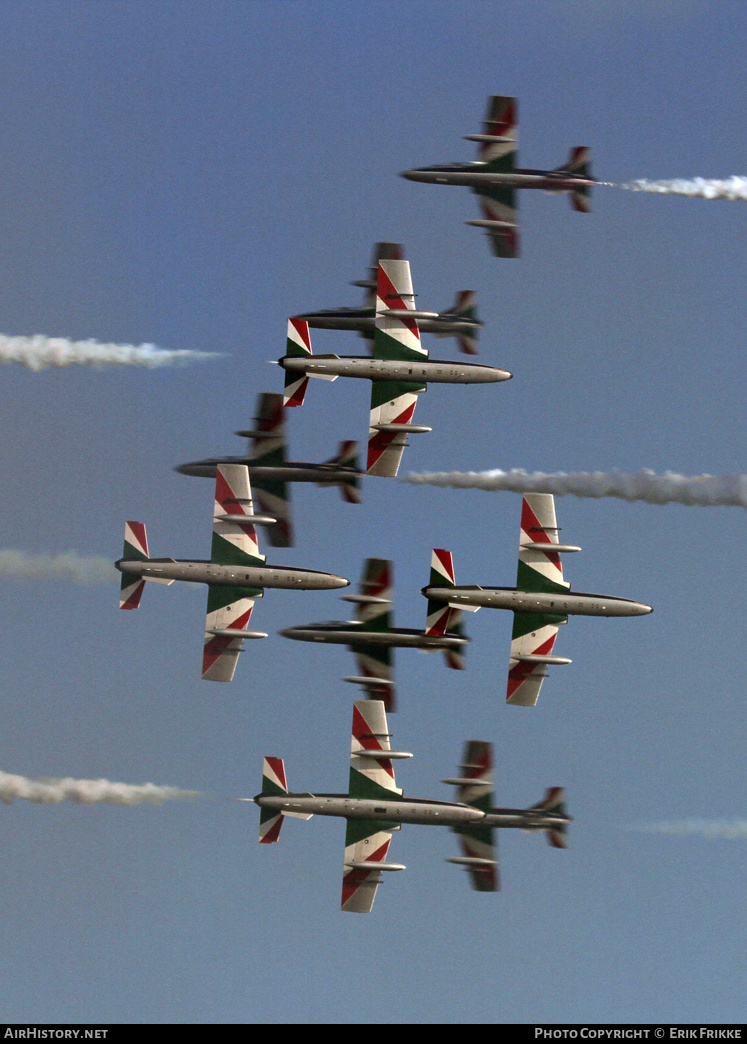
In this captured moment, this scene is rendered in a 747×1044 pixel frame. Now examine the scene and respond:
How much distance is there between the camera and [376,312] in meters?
85.7

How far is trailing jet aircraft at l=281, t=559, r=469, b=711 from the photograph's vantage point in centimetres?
8394

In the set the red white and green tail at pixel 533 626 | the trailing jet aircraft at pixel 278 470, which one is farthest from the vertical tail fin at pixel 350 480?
the red white and green tail at pixel 533 626

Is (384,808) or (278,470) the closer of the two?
(384,808)

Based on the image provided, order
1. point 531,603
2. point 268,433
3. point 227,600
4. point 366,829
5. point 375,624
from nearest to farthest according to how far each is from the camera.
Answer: point 531,603
point 227,600
point 366,829
point 375,624
point 268,433

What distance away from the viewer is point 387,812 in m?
83.2

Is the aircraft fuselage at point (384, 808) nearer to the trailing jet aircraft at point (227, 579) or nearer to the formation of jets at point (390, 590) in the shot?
the formation of jets at point (390, 590)

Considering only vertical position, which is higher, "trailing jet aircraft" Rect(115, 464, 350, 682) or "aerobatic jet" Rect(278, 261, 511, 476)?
"aerobatic jet" Rect(278, 261, 511, 476)

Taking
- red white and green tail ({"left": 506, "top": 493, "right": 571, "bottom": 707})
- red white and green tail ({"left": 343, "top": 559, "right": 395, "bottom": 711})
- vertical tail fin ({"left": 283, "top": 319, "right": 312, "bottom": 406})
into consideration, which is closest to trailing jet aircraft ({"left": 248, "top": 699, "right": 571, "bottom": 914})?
red white and green tail ({"left": 343, "top": 559, "right": 395, "bottom": 711})

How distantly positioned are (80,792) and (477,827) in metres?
16.3

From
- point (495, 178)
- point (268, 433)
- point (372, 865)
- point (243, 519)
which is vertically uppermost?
point (495, 178)

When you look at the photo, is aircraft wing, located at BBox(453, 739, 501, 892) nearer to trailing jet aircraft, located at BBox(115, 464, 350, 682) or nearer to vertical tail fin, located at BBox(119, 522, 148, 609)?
trailing jet aircraft, located at BBox(115, 464, 350, 682)

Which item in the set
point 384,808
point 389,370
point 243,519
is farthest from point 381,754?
point 389,370

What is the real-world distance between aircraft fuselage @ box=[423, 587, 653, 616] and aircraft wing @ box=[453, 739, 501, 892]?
603 centimetres

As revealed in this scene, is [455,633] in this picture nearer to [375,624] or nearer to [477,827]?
[375,624]
